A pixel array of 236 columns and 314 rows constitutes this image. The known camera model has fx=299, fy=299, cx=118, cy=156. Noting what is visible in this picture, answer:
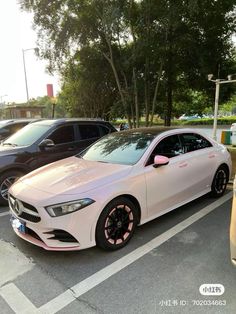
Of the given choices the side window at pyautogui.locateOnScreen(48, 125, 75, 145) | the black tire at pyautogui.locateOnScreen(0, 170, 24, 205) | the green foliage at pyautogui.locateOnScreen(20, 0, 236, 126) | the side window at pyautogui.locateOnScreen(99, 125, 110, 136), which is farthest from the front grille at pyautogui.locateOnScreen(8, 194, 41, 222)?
the green foliage at pyautogui.locateOnScreen(20, 0, 236, 126)

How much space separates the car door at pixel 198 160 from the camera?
4727mm

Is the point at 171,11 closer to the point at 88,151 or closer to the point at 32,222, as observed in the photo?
the point at 88,151

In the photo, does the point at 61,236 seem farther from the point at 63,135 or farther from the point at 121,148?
the point at 63,135

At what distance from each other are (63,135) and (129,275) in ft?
13.2

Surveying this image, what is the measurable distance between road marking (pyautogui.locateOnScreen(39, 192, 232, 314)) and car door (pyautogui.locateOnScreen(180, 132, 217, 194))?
554 millimetres

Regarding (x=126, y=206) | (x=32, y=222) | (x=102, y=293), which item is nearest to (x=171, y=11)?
(x=126, y=206)

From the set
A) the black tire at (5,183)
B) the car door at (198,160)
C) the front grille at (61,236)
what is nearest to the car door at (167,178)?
the car door at (198,160)

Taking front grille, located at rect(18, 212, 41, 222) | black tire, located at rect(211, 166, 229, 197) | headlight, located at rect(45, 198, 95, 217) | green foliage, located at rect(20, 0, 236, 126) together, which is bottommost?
black tire, located at rect(211, 166, 229, 197)

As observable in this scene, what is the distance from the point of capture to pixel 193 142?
508 centimetres

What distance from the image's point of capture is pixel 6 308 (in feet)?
8.60

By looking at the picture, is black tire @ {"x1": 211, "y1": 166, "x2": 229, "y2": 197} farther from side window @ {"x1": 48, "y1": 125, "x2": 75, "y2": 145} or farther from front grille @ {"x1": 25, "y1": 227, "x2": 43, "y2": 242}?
front grille @ {"x1": 25, "y1": 227, "x2": 43, "y2": 242}

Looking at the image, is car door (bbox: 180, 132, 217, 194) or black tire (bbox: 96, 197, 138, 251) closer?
black tire (bbox: 96, 197, 138, 251)

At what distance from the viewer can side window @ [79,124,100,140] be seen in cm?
681

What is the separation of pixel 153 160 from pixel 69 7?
9.10 m
